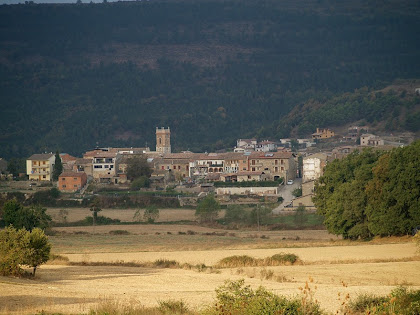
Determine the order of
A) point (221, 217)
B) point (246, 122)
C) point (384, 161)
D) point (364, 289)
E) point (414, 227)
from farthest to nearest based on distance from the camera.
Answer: point (246, 122), point (221, 217), point (384, 161), point (414, 227), point (364, 289)

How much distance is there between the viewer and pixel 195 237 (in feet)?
156

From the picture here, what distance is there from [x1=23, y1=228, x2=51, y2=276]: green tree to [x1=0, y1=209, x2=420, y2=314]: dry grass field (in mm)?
534

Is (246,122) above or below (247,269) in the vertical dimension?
above

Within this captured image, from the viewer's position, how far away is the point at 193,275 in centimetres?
2595

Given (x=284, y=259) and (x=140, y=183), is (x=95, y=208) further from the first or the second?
(x=284, y=259)

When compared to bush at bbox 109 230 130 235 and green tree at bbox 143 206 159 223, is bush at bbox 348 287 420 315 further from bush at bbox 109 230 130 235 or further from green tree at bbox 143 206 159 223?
green tree at bbox 143 206 159 223

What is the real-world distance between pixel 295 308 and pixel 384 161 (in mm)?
24928

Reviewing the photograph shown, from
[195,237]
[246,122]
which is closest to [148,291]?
[195,237]

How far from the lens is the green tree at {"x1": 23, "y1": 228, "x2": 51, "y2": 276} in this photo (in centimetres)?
2530

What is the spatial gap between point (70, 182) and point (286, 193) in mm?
18948

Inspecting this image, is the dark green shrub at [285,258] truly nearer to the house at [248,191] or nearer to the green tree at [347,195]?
the green tree at [347,195]

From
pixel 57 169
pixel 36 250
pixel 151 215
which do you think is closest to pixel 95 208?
pixel 151 215

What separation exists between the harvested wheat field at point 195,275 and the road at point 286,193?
25317 millimetres

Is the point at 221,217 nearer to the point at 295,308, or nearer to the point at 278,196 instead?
the point at 278,196
